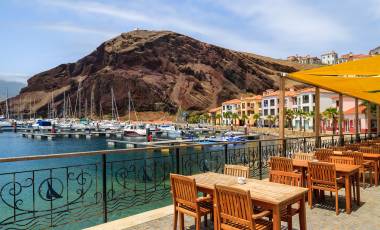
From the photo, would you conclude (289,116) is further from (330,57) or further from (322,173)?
(330,57)

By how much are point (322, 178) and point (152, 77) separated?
120248 mm

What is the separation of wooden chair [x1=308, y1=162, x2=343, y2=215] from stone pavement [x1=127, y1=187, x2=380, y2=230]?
0.26m

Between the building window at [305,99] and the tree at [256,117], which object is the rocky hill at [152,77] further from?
the building window at [305,99]

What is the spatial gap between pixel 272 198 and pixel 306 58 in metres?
198

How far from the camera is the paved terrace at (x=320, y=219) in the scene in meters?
5.25

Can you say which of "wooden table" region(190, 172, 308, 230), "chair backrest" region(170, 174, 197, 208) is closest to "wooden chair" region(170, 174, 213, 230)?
"chair backrest" region(170, 174, 197, 208)

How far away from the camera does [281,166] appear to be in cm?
→ 658

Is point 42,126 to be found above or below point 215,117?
below

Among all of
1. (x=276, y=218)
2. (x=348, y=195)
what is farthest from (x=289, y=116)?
(x=276, y=218)

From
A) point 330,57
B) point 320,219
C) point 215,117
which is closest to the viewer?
point 320,219

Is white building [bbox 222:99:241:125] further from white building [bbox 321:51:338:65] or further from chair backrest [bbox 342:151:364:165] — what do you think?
white building [bbox 321:51:338:65]

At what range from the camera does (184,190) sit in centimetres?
464

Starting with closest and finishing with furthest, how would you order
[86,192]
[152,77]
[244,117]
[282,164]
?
[282,164]
[86,192]
[244,117]
[152,77]

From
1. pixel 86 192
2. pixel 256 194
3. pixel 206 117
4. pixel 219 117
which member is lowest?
pixel 86 192
